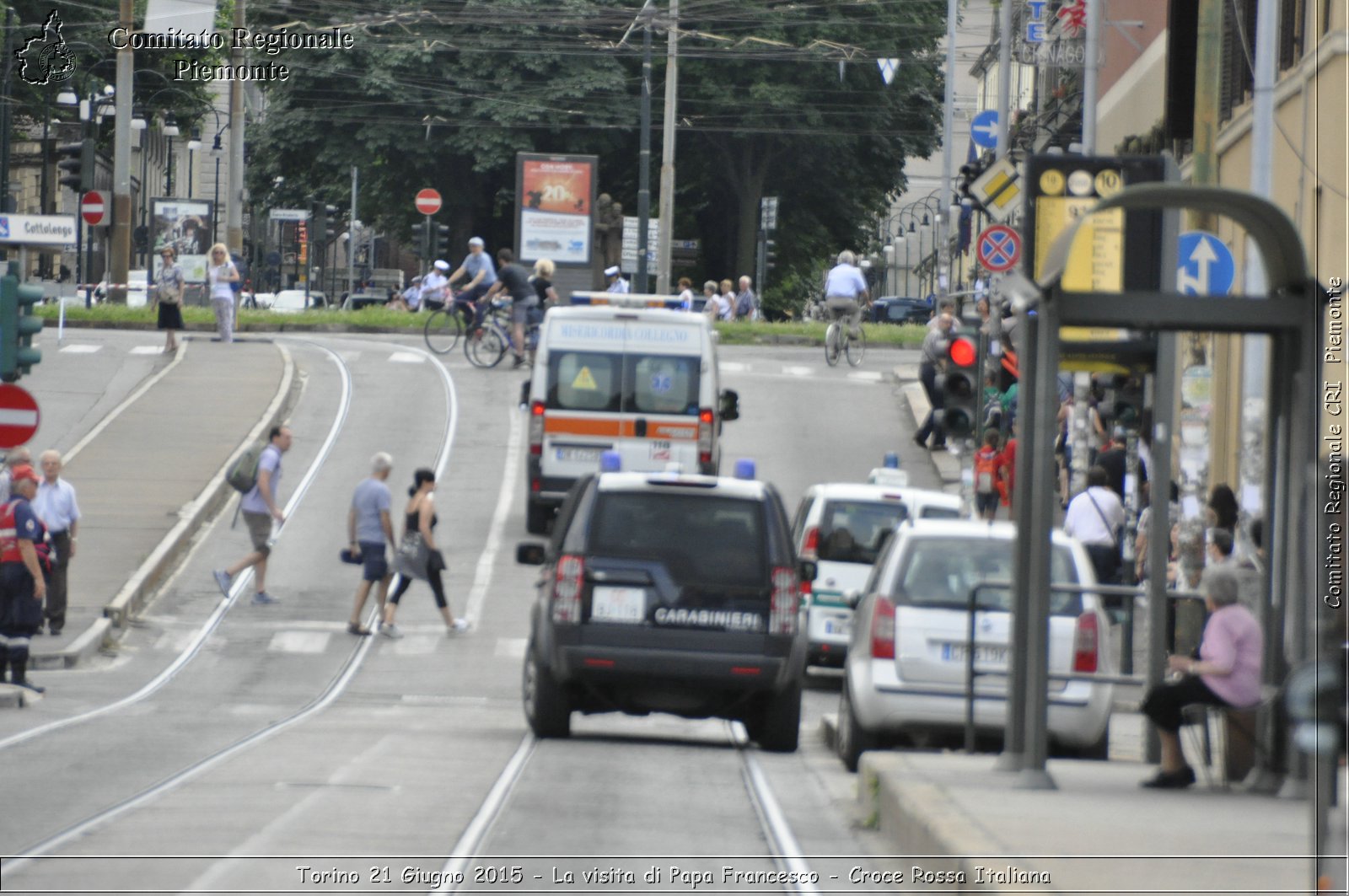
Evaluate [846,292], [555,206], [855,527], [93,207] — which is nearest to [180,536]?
[855,527]

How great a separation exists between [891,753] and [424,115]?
170 ft

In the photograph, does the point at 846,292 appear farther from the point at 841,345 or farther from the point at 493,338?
Result: the point at 493,338

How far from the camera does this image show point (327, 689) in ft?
58.4

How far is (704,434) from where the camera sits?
81.7 feet

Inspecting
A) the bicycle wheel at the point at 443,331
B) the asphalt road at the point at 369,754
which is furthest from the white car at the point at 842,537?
the bicycle wheel at the point at 443,331

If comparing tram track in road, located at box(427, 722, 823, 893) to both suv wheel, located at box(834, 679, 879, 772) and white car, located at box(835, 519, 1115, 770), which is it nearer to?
suv wheel, located at box(834, 679, 879, 772)

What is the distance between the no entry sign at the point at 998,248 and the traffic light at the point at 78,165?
17.1 meters

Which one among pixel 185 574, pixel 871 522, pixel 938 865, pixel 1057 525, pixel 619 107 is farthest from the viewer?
pixel 619 107

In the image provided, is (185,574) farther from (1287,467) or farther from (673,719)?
(1287,467)

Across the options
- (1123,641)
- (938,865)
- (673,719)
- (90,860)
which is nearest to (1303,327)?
(938,865)

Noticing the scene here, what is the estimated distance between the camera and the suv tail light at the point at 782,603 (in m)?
13.4

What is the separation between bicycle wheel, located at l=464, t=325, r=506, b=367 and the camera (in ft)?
124

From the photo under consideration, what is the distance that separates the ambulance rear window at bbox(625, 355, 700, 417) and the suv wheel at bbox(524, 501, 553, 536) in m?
1.51

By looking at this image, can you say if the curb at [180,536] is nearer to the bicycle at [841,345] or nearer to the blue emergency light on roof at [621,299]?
the blue emergency light on roof at [621,299]
